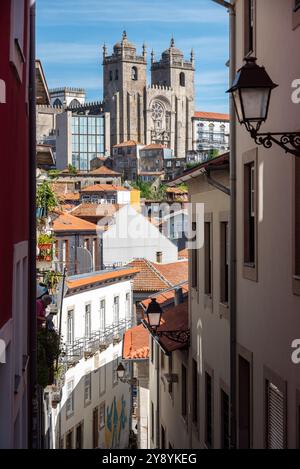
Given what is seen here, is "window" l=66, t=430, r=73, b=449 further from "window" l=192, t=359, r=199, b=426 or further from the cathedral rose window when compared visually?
the cathedral rose window

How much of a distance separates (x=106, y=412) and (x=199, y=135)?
5948 inches

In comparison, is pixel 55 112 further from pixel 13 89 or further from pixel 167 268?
pixel 13 89

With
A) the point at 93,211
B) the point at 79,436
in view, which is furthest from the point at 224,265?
the point at 93,211

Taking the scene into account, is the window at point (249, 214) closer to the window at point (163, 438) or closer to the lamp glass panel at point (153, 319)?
the lamp glass panel at point (153, 319)

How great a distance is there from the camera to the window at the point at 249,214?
10.4m

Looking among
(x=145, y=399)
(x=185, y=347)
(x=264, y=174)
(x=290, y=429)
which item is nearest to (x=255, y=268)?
(x=264, y=174)

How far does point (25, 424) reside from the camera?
10.5 m

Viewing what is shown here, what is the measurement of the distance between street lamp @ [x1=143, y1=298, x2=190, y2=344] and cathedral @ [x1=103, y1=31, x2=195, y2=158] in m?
154

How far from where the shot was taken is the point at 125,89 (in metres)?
176

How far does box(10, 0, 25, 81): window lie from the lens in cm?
724

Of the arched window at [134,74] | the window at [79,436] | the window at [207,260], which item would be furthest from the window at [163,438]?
the arched window at [134,74]

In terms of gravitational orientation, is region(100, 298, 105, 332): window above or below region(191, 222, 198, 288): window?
below

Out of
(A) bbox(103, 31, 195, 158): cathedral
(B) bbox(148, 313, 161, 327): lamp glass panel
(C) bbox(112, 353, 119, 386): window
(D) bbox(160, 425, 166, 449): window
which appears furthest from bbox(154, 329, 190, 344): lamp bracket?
(A) bbox(103, 31, 195, 158): cathedral

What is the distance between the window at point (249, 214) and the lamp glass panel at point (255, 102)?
3.99 meters
